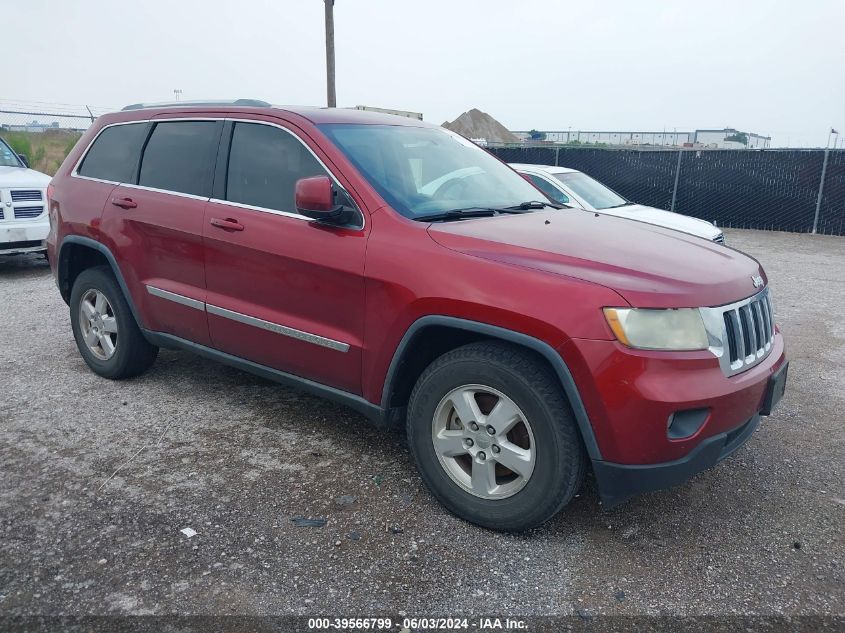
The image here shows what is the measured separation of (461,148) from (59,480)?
2.90 meters

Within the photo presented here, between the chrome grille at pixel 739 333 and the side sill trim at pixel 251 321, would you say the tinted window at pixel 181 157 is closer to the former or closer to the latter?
the side sill trim at pixel 251 321

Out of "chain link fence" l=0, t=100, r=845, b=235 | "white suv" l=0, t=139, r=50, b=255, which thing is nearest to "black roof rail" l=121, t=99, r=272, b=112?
"white suv" l=0, t=139, r=50, b=255

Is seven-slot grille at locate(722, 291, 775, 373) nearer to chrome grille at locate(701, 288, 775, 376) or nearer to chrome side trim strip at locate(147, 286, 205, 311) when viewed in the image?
chrome grille at locate(701, 288, 775, 376)

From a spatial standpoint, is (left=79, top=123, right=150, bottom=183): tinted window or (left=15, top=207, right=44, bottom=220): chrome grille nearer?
(left=79, top=123, right=150, bottom=183): tinted window

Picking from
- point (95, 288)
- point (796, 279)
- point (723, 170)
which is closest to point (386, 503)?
point (95, 288)

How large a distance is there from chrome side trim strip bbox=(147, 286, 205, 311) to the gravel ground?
73cm

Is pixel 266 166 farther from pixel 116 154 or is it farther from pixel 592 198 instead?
pixel 592 198

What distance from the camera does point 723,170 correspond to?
15789 millimetres

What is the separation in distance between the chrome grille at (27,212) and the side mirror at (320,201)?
23.1 ft

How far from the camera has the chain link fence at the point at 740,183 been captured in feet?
49.0

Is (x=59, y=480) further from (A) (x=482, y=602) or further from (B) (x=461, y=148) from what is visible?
(B) (x=461, y=148)

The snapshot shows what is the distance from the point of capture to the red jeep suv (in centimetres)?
271

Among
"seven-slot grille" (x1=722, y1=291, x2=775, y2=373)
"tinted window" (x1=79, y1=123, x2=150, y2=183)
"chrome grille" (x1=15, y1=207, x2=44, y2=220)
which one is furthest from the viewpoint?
"chrome grille" (x1=15, y1=207, x2=44, y2=220)

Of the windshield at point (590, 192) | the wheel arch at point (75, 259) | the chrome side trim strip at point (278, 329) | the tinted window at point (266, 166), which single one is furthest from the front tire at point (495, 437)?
the windshield at point (590, 192)
